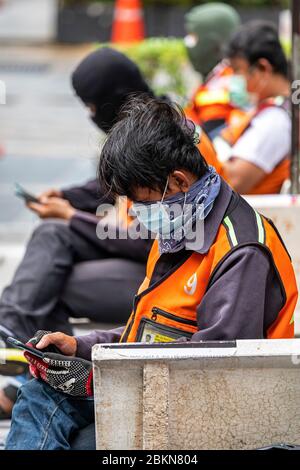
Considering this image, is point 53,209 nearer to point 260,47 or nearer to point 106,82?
point 106,82

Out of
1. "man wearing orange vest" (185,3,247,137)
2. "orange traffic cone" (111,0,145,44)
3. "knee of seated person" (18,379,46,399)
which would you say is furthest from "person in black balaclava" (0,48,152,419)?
"orange traffic cone" (111,0,145,44)

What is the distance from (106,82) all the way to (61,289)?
0.91 metres

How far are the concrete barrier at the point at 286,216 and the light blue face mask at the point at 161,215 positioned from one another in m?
1.27

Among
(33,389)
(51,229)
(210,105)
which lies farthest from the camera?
(210,105)

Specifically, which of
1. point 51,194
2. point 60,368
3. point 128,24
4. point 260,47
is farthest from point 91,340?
point 128,24

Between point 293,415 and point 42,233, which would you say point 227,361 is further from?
point 42,233

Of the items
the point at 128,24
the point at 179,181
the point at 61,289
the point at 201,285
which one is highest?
the point at 179,181

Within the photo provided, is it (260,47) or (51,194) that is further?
(260,47)

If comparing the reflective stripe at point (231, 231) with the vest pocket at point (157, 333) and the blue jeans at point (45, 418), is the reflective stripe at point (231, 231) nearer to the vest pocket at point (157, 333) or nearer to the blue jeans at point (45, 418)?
the vest pocket at point (157, 333)

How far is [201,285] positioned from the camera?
2758 millimetres

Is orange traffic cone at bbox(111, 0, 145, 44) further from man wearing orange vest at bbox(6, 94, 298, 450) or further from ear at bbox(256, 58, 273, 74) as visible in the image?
man wearing orange vest at bbox(6, 94, 298, 450)

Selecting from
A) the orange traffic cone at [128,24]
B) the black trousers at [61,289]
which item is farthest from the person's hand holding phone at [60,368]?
the orange traffic cone at [128,24]
